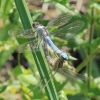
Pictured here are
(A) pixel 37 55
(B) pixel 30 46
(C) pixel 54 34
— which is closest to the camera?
(A) pixel 37 55

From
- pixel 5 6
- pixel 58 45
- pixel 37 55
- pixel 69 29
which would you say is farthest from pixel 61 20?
pixel 37 55

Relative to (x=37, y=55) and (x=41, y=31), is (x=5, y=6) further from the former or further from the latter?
(x=37, y=55)

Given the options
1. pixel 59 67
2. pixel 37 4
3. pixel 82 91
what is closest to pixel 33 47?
pixel 59 67

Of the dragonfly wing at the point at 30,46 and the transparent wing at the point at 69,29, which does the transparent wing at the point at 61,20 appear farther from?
the dragonfly wing at the point at 30,46

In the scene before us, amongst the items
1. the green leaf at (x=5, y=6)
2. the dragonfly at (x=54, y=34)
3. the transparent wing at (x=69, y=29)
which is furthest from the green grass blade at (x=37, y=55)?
the transparent wing at (x=69, y=29)

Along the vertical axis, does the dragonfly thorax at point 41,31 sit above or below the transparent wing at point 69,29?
above

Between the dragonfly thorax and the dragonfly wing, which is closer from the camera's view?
the dragonfly wing

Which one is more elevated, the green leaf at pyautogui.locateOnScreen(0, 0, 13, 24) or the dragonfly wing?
the green leaf at pyautogui.locateOnScreen(0, 0, 13, 24)

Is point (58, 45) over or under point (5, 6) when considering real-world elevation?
under

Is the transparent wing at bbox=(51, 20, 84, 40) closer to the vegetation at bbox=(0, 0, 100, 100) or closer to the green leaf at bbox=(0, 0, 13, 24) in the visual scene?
the vegetation at bbox=(0, 0, 100, 100)

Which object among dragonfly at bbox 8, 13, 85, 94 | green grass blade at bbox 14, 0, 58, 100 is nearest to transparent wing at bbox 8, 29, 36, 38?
dragonfly at bbox 8, 13, 85, 94

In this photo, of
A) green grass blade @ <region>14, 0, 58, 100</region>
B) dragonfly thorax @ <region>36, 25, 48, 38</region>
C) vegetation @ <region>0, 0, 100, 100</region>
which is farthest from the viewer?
vegetation @ <region>0, 0, 100, 100</region>
